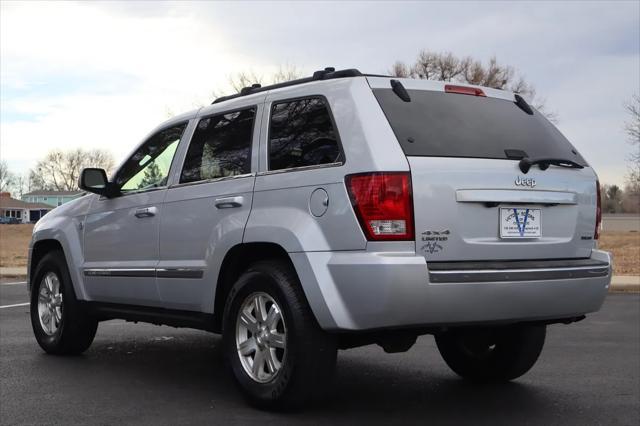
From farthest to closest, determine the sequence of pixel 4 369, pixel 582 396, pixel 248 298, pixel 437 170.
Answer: pixel 4 369 < pixel 582 396 < pixel 248 298 < pixel 437 170

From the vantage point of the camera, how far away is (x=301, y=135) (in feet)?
16.7

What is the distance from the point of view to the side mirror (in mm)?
6637

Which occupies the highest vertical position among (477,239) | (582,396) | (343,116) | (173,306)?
(343,116)

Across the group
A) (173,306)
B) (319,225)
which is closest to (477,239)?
(319,225)

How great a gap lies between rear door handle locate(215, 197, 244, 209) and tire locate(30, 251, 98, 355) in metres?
2.22

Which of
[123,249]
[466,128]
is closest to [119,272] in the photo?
[123,249]

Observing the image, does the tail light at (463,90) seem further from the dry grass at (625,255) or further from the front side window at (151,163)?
the dry grass at (625,255)

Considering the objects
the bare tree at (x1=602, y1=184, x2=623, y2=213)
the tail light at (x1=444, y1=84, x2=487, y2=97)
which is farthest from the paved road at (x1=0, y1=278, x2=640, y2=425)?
the bare tree at (x1=602, y1=184, x2=623, y2=213)

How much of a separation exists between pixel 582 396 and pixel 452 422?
51.5 inches

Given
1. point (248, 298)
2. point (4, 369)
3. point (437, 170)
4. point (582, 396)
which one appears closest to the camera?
point (437, 170)

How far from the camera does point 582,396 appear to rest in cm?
555

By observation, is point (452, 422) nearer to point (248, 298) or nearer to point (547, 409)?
point (547, 409)

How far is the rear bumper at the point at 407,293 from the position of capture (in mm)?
4359

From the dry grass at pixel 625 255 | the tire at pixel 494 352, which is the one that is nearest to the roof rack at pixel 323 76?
the tire at pixel 494 352
